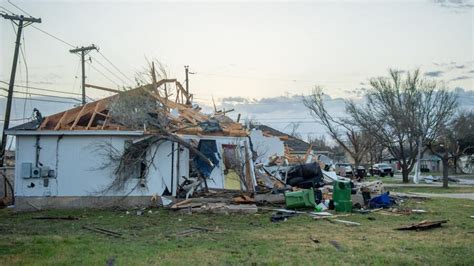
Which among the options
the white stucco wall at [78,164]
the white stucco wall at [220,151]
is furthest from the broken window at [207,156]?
the white stucco wall at [78,164]

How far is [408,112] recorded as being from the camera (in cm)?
3822

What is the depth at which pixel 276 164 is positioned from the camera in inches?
1009


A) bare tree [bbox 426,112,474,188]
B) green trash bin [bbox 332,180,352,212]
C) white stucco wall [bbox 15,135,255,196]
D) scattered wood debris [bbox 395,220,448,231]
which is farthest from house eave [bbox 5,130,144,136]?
bare tree [bbox 426,112,474,188]

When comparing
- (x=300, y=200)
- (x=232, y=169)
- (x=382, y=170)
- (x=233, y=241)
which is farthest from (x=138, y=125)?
(x=382, y=170)

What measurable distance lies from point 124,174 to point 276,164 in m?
9.61

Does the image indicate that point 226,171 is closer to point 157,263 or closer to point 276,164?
point 276,164

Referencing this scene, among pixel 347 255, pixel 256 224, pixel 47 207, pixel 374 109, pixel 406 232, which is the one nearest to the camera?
pixel 347 255

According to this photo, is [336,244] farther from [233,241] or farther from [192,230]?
[192,230]

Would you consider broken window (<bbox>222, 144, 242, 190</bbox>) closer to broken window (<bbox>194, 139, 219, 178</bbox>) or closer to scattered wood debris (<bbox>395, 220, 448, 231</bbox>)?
broken window (<bbox>194, 139, 219, 178</bbox>)

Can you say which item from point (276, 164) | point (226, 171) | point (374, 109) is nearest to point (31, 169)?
point (226, 171)

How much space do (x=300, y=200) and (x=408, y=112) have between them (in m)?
24.7

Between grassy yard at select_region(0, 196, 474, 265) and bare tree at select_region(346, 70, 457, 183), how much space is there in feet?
78.4

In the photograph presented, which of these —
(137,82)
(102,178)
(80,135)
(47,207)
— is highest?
(137,82)

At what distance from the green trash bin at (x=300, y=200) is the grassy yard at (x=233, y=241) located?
1.78 meters
